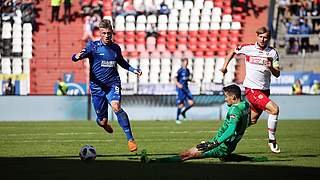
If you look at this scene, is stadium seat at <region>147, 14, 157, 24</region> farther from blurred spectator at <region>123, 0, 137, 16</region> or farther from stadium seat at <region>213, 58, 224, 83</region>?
stadium seat at <region>213, 58, 224, 83</region>

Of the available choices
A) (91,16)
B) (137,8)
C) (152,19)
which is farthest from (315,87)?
(91,16)

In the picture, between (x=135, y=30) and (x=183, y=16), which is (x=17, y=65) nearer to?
(x=135, y=30)

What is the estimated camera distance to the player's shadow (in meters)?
9.42

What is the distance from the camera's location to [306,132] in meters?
21.0

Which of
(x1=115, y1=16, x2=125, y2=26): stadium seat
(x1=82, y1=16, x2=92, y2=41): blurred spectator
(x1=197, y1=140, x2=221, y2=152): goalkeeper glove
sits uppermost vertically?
(x1=115, y1=16, x2=125, y2=26): stadium seat

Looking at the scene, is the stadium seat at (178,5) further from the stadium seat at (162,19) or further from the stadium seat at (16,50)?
the stadium seat at (16,50)

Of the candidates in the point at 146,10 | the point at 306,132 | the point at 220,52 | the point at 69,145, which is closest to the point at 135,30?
the point at 146,10

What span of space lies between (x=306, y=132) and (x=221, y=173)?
1161cm

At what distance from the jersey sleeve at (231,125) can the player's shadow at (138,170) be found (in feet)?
1.30

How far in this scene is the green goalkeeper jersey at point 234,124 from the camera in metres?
11.3

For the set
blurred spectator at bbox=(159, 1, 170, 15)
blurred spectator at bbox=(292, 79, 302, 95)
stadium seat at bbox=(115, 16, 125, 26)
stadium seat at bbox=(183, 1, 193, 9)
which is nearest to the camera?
blurred spectator at bbox=(292, 79, 302, 95)

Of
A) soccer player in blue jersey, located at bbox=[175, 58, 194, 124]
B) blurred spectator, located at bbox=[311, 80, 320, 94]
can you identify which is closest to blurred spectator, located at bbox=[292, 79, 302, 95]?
blurred spectator, located at bbox=[311, 80, 320, 94]

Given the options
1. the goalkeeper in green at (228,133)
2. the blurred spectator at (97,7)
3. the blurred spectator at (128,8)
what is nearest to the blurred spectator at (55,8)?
the blurred spectator at (97,7)

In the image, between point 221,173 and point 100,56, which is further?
point 100,56
